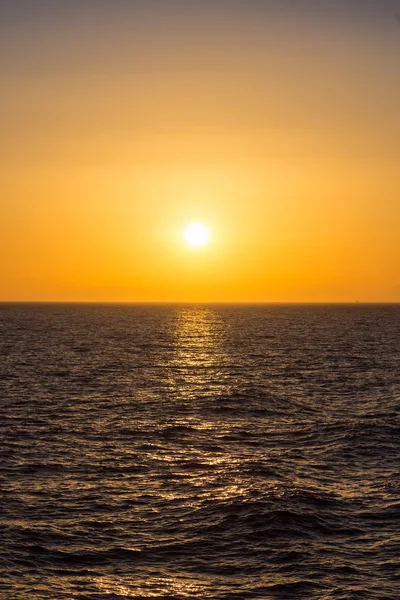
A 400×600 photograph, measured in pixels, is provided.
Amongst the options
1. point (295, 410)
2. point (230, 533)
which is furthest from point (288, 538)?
point (295, 410)

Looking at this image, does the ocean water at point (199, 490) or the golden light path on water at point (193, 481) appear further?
the ocean water at point (199, 490)

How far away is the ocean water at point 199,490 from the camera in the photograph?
24.3 m

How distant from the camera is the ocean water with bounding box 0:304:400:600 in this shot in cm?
2430

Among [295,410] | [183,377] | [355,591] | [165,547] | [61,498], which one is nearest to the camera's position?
[355,591]

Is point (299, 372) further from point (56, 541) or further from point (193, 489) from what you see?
point (56, 541)

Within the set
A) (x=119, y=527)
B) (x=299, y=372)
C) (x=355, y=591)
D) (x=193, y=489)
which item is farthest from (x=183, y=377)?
(x=355, y=591)

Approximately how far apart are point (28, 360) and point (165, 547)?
71.2 meters

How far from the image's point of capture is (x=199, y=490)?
111 feet

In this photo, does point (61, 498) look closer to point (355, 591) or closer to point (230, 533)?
point (230, 533)

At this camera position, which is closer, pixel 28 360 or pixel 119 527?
pixel 119 527

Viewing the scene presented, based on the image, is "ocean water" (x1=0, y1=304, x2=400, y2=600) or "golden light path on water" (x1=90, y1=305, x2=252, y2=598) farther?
"ocean water" (x1=0, y1=304, x2=400, y2=600)

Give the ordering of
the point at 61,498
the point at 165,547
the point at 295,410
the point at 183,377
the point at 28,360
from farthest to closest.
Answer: the point at 28,360 → the point at 183,377 → the point at 295,410 → the point at 61,498 → the point at 165,547

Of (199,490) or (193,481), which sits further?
(193,481)

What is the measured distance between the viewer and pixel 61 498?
32.4m
